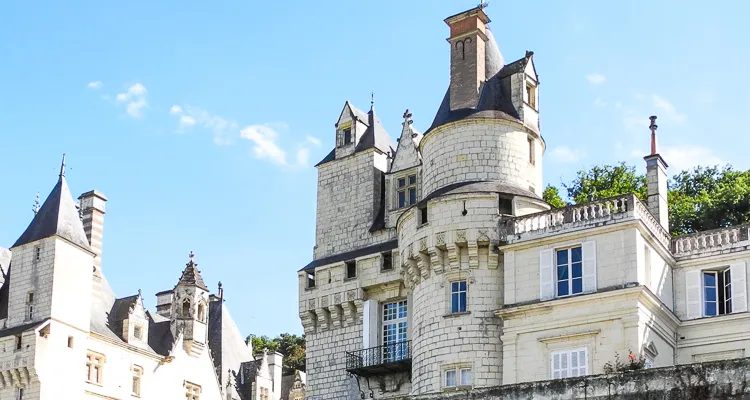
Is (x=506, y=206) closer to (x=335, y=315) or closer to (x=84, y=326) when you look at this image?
(x=335, y=315)

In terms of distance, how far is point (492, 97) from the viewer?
116 ft

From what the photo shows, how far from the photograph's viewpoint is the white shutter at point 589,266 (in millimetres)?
30703

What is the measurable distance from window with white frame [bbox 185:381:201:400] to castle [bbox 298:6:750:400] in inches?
526

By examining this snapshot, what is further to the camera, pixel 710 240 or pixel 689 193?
pixel 689 193

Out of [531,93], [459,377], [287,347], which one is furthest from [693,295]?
[287,347]

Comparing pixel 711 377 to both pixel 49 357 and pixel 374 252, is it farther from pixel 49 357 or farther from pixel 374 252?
pixel 49 357

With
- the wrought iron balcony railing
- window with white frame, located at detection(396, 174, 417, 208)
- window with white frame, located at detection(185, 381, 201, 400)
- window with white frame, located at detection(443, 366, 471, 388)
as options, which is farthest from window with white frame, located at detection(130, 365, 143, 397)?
window with white frame, located at detection(443, 366, 471, 388)

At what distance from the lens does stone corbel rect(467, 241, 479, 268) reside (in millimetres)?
32719

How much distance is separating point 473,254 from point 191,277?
22364 millimetres

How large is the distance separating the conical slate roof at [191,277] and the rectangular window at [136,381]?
5000mm

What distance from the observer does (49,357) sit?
142 ft

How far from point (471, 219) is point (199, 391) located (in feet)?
72.2

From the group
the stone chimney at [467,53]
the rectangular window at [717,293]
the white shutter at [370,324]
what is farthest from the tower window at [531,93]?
the white shutter at [370,324]

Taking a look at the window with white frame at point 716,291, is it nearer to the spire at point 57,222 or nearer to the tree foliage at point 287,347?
the spire at point 57,222
